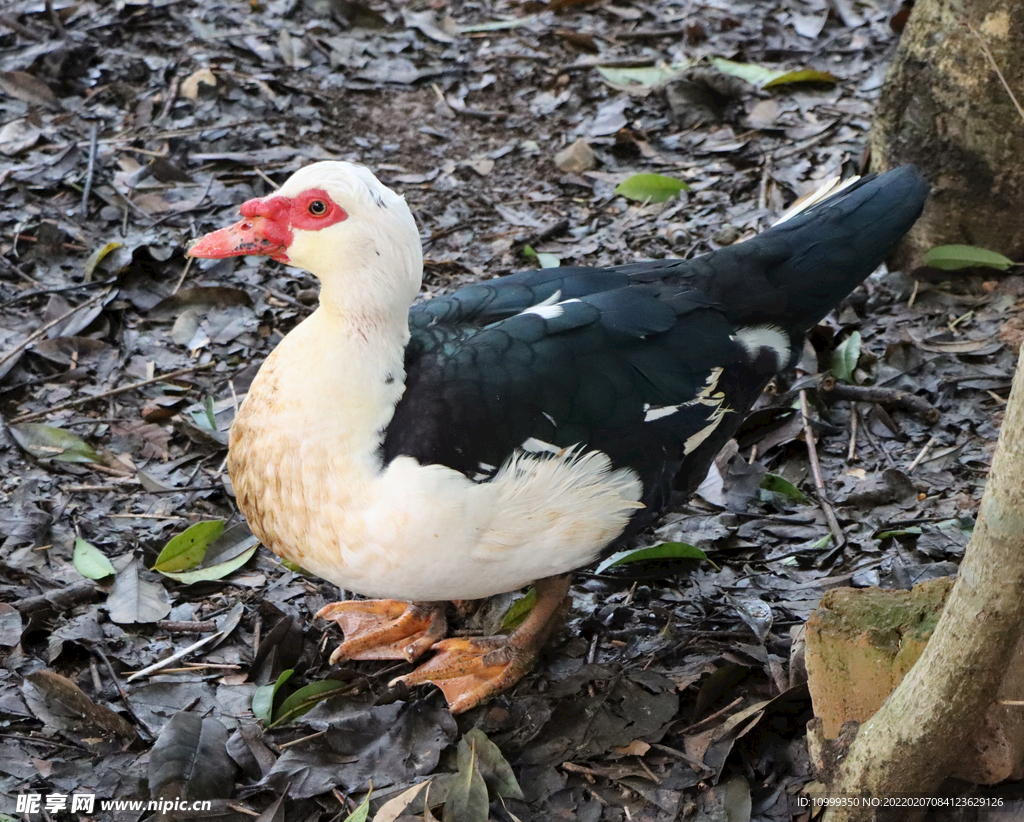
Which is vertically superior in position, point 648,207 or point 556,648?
point 648,207

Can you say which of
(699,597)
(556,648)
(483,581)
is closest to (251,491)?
(483,581)

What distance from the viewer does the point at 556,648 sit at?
3.10m

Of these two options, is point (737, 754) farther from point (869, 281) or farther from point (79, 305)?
point (79, 305)

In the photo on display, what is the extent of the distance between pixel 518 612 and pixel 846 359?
1670 mm

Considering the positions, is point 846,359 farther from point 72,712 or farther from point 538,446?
point 72,712

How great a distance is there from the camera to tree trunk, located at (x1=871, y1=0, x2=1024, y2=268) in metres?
3.85

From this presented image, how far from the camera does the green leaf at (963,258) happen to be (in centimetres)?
408

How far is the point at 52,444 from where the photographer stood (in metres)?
3.73

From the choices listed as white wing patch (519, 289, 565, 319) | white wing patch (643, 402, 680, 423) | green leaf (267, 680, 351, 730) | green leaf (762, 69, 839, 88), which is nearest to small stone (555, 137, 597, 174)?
green leaf (762, 69, 839, 88)

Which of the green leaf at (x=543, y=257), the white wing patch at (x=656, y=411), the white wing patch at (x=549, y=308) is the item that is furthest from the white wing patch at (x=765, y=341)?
the green leaf at (x=543, y=257)

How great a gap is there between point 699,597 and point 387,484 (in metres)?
1.12

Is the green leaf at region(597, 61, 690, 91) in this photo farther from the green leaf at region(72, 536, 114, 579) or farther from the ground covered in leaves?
the green leaf at region(72, 536, 114, 579)

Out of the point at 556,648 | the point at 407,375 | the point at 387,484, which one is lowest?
the point at 556,648

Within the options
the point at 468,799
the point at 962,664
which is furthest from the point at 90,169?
the point at 962,664
